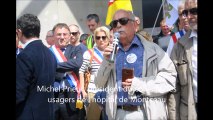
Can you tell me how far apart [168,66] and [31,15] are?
1.44 meters

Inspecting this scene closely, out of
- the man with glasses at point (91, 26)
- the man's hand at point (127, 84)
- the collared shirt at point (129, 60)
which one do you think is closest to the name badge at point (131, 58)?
the collared shirt at point (129, 60)

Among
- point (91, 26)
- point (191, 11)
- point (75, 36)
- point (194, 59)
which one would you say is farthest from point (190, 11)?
point (75, 36)

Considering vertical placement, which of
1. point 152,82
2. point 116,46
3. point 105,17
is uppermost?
point 105,17

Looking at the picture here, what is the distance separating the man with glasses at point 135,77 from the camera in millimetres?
4648

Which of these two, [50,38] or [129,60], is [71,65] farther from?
[129,60]

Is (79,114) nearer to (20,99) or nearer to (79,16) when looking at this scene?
(20,99)

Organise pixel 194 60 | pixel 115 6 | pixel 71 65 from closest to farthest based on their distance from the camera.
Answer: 1. pixel 194 60
2. pixel 115 6
3. pixel 71 65

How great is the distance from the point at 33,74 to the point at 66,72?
482 mm

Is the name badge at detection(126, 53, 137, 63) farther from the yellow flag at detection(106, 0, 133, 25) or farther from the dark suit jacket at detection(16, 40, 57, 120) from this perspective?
the dark suit jacket at detection(16, 40, 57, 120)

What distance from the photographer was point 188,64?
4676 millimetres

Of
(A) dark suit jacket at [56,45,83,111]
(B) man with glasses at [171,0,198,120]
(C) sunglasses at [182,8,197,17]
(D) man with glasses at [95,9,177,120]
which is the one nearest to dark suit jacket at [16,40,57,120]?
(A) dark suit jacket at [56,45,83,111]
